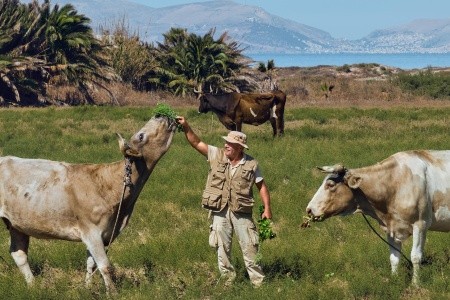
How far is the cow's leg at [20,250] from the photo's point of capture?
9.21 m

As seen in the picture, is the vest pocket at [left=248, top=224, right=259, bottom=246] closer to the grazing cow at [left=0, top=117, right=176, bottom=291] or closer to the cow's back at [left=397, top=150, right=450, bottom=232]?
the grazing cow at [left=0, top=117, right=176, bottom=291]

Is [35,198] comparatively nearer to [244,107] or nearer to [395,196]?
[395,196]

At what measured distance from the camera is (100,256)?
844 centimetres

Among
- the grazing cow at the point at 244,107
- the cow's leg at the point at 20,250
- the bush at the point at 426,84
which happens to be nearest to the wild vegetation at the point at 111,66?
the bush at the point at 426,84

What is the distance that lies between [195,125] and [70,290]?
1823 cm

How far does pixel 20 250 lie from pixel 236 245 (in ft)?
9.60

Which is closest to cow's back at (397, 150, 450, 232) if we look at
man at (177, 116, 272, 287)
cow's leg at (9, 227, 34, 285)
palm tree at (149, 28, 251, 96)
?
man at (177, 116, 272, 287)

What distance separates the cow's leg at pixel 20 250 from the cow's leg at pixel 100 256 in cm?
106

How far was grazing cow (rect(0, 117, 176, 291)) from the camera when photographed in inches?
339

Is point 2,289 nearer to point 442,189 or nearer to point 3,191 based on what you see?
point 3,191

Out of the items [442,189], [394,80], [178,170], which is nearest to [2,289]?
[442,189]

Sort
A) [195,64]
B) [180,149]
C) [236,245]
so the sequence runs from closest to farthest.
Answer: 1. [236,245]
2. [180,149]
3. [195,64]

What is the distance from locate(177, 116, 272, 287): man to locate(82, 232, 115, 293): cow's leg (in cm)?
118

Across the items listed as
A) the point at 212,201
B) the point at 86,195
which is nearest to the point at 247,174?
the point at 212,201
